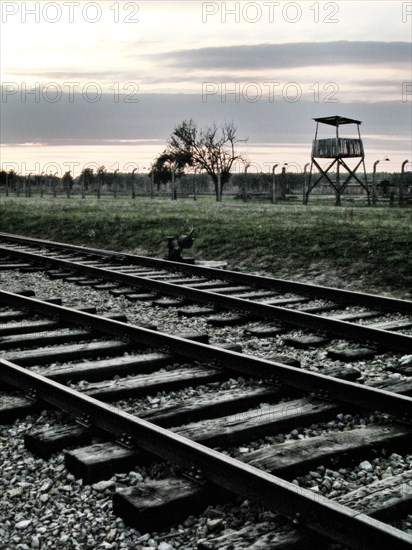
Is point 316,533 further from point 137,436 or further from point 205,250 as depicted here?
point 205,250

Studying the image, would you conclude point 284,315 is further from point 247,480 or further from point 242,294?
point 247,480

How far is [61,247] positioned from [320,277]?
19.8 feet

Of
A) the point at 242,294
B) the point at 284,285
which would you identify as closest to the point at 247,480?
the point at 242,294

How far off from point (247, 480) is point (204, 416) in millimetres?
1330

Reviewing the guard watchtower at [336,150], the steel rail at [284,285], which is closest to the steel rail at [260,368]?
the steel rail at [284,285]

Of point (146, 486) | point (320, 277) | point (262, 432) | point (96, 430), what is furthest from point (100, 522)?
point (320, 277)

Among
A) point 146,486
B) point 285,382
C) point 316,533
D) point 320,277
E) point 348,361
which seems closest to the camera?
point 316,533

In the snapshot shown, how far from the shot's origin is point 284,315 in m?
7.89

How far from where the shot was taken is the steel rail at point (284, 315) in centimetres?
680

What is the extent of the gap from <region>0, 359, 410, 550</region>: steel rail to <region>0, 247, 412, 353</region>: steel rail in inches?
130

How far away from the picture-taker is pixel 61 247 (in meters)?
14.8

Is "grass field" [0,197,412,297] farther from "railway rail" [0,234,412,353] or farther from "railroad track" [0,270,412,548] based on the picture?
"railroad track" [0,270,412,548]

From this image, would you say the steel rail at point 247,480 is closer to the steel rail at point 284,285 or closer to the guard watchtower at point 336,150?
the steel rail at point 284,285

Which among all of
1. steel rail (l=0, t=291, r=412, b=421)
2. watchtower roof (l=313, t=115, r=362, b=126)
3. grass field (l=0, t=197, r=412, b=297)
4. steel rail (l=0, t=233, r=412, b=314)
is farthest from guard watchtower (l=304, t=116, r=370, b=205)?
steel rail (l=0, t=291, r=412, b=421)
